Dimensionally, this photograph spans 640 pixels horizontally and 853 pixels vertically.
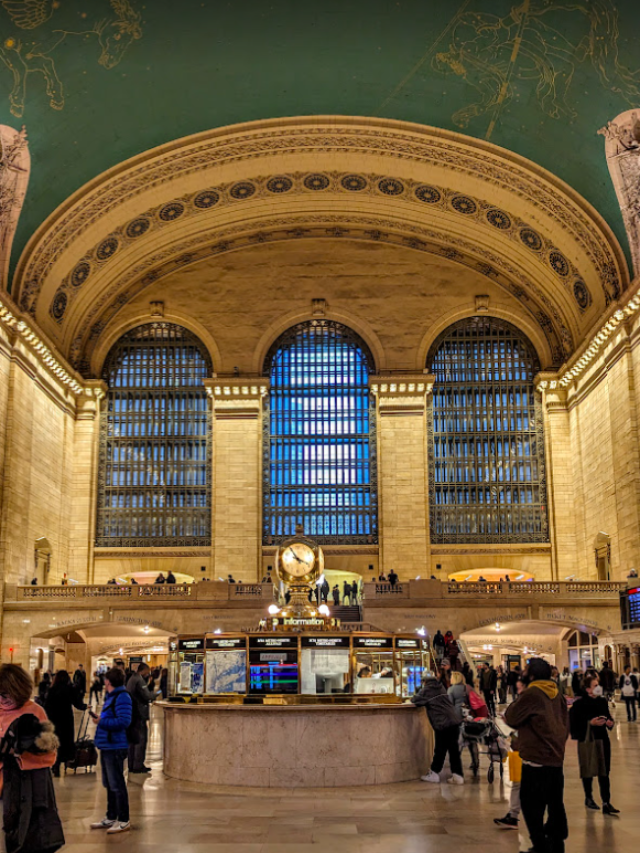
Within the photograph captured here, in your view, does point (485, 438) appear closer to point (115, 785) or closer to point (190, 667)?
point (190, 667)

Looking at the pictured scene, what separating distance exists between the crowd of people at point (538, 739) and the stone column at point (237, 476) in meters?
19.9

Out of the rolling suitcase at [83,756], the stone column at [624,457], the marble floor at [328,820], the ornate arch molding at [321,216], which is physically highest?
the ornate arch molding at [321,216]

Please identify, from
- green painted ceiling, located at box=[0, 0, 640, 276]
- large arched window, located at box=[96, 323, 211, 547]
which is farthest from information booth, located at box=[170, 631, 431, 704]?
large arched window, located at box=[96, 323, 211, 547]

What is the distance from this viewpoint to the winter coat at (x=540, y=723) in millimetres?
6590

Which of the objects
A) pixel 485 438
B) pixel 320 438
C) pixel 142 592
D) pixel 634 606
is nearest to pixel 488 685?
pixel 634 606

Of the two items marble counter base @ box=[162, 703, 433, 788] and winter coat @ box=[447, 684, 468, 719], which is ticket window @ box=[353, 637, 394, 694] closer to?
marble counter base @ box=[162, 703, 433, 788]

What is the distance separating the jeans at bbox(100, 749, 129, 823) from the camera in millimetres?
7734

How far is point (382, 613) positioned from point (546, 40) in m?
14.5

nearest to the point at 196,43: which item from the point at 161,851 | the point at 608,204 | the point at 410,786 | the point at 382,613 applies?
the point at 608,204

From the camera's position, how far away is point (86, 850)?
23.0 feet

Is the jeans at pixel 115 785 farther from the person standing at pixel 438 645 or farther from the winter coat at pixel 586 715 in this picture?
the person standing at pixel 438 645

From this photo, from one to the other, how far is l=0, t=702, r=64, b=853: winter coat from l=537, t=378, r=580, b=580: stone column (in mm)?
27303

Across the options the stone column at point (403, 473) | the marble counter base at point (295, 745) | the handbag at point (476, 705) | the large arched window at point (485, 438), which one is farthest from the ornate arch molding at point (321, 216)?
the marble counter base at point (295, 745)

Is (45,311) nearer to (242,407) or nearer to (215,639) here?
(242,407)
